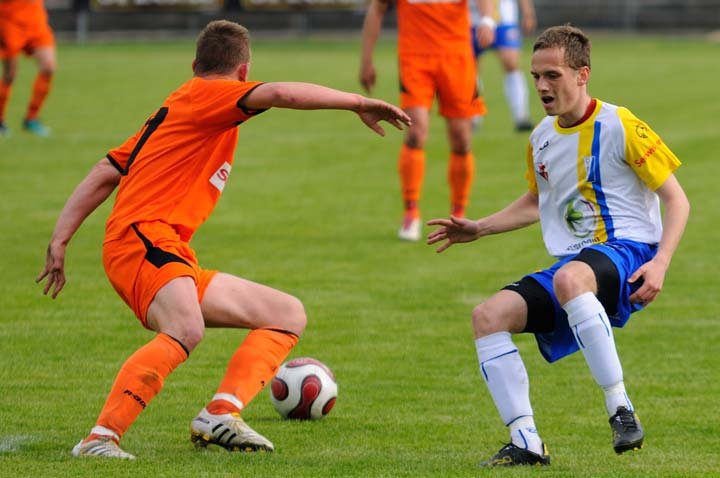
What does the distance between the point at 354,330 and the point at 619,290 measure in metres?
3.05

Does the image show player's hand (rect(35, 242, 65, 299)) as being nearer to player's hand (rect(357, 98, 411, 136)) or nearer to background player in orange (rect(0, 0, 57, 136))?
player's hand (rect(357, 98, 411, 136))

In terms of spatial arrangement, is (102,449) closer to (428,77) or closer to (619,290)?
(619,290)

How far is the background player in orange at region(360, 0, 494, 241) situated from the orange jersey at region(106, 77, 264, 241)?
5.32m

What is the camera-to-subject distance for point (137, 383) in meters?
5.13

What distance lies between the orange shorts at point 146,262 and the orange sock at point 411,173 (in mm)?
5652

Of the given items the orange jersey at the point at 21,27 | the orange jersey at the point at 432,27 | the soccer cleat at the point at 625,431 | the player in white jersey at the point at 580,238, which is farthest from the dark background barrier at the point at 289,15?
the soccer cleat at the point at 625,431

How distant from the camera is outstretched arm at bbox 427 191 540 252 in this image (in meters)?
5.62

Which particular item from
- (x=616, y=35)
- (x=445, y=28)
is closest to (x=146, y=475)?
(x=445, y=28)

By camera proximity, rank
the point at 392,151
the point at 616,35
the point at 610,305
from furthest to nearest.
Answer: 1. the point at 616,35
2. the point at 392,151
3. the point at 610,305

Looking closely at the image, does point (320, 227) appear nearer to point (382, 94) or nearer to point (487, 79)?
point (382, 94)

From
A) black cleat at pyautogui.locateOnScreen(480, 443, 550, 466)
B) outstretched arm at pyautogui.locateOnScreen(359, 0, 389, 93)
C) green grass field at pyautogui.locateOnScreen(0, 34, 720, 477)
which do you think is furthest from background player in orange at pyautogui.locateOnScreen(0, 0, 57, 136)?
black cleat at pyautogui.locateOnScreen(480, 443, 550, 466)

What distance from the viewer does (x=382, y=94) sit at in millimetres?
22328

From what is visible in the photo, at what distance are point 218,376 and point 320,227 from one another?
15.5 feet

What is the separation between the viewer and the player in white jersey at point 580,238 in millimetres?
5016
